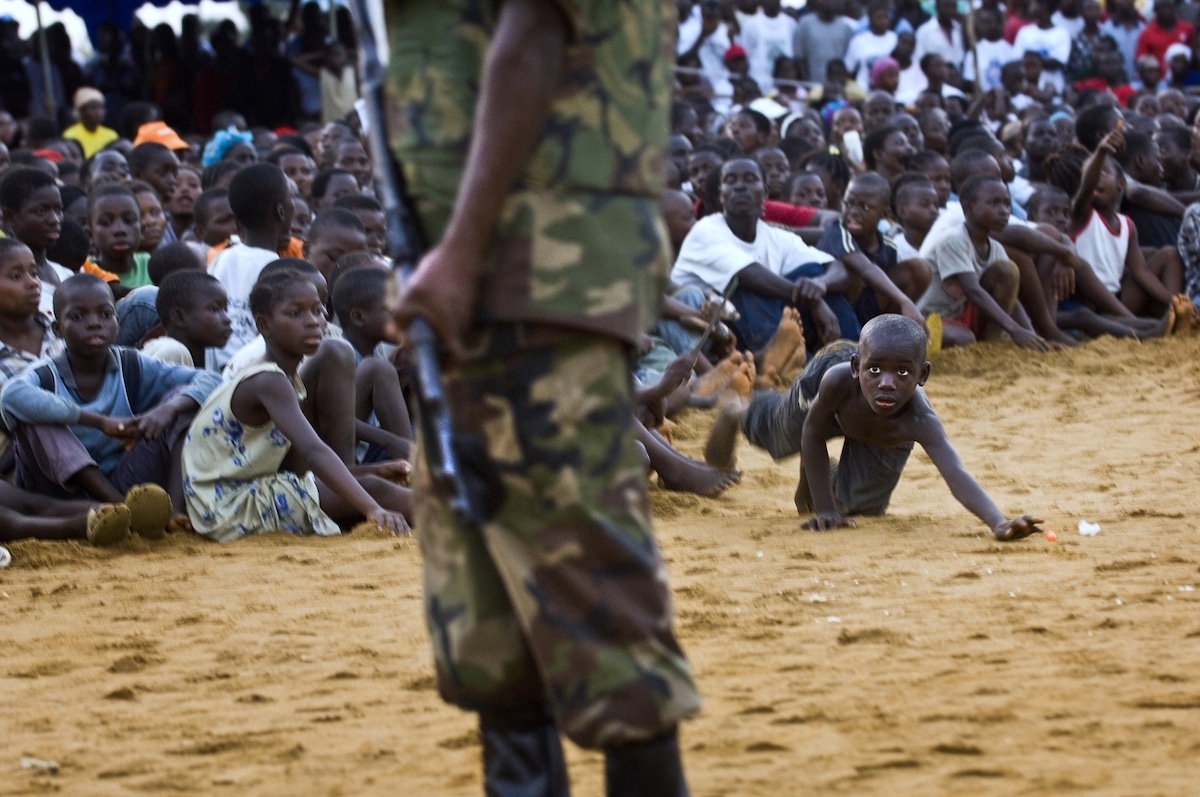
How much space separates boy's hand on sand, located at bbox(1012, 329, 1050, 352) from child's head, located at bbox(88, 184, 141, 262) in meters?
4.99

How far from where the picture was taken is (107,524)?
5.34m

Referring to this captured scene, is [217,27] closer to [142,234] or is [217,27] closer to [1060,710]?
[142,234]

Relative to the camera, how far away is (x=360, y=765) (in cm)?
293

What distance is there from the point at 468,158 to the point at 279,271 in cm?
379

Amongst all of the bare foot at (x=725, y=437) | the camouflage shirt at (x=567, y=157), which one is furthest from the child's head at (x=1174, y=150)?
the camouflage shirt at (x=567, y=157)

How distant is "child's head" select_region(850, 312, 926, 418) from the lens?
203 inches

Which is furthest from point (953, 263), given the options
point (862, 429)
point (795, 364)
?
point (862, 429)

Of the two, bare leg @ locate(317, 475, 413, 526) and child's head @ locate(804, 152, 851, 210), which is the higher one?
child's head @ locate(804, 152, 851, 210)

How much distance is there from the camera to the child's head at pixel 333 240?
721cm

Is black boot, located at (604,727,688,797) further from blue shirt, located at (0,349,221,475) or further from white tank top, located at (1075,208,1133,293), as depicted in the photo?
white tank top, located at (1075,208,1133,293)

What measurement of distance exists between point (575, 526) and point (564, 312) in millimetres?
279

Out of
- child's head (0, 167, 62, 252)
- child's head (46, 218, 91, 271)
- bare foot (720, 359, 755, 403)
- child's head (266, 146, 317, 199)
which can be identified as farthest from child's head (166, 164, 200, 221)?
bare foot (720, 359, 755, 403)

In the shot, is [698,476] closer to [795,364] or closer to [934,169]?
[795,364]


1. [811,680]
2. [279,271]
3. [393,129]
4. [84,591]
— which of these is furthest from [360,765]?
[279,271]
